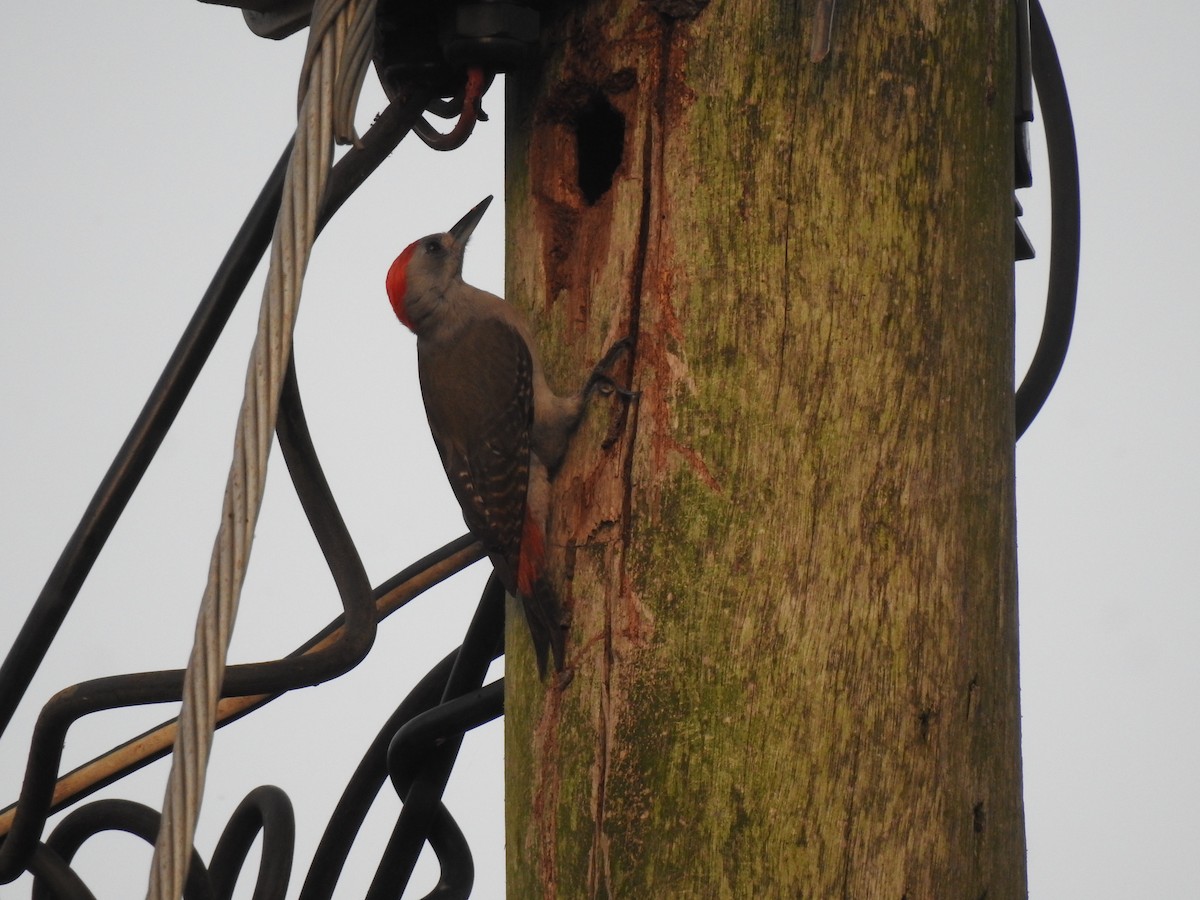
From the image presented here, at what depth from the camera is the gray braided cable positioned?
1.30m

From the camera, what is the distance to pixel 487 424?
8.26 feet

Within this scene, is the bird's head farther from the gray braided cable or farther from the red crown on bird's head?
the gray braided cable

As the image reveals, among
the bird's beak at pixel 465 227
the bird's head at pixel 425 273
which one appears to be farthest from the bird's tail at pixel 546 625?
the bird's beak at pixel 465 227

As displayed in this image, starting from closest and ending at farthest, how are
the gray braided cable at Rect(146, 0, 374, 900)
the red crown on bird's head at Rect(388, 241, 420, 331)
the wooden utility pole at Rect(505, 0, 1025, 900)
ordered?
1. the gray braided cable at Rect(146, 0, 374, 900)
2. the wooden utility pole at Rect(505, 0, 1025, 900)
3. the red crown on bird's head at Rect(388, 241, 420, 331)

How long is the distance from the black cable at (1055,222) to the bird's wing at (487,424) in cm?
88

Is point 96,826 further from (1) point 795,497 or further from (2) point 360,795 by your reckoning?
(1) point 795,497

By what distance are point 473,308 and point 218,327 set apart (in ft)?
3.13

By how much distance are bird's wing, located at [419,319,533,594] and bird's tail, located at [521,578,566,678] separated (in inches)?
8.6

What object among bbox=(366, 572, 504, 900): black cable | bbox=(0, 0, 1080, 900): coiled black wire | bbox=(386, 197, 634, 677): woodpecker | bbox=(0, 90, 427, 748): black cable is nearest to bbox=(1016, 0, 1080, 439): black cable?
bbox=(0, 0, 1080, 900): coiled black wire

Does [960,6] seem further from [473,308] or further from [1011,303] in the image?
[473,308]

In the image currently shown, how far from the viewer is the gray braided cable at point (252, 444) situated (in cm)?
130

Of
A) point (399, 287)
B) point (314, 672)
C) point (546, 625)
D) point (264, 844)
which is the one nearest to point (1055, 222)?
point (546, 625)

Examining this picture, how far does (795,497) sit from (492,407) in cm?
104

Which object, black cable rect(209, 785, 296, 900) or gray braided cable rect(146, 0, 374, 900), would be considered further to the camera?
black cable rect(209, 785, 296, 900)
